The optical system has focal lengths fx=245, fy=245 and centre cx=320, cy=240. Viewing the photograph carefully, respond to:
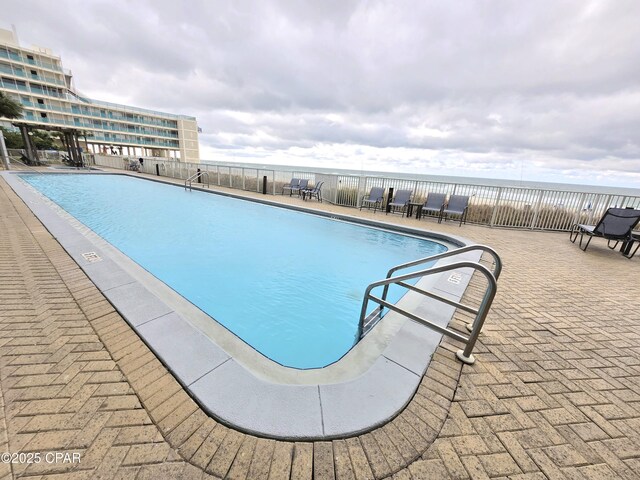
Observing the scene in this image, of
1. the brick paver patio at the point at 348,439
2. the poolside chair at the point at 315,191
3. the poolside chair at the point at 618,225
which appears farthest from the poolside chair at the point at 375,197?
the brick paver patio at the point at 348,439

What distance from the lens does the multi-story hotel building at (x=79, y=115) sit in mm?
38219

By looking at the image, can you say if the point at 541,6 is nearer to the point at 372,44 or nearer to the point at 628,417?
the point at 372,44

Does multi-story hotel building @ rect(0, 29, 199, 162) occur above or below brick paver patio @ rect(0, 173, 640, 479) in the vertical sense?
above

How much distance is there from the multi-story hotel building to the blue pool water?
2646cm

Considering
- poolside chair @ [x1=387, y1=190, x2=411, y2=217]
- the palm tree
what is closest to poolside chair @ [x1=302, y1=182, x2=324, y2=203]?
poolside chair @ [x1=387, y1=190, x2=411, y2=217]

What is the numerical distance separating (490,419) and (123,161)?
33.9 meters

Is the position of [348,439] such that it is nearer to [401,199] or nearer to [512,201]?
[401,199]

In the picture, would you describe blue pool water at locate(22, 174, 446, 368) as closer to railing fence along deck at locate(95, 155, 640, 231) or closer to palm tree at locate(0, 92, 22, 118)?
railing fence along deck at locate(95, 155, 640, 231)

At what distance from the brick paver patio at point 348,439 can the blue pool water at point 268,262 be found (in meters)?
1.44

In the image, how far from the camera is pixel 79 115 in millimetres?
47750

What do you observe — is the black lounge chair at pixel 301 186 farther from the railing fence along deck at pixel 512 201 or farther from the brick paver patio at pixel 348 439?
the brick paver patio at pixel 348 439

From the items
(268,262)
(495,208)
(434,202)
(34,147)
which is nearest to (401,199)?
(434,202)

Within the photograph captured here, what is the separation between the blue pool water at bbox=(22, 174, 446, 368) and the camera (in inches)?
134

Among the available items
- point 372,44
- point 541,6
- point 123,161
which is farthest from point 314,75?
point 123,161
